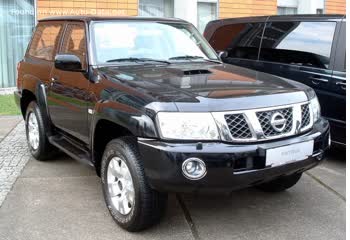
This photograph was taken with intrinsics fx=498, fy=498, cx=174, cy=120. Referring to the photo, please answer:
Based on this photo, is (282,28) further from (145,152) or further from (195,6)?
(195,6)

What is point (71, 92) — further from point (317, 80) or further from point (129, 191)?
point (317, 80)

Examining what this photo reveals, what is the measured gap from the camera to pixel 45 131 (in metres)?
5.68

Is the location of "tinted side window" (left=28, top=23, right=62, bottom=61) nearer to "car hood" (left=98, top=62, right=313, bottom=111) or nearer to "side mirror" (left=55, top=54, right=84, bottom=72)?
"side mirror" (left=55, top=54, right=84, bottom=72)

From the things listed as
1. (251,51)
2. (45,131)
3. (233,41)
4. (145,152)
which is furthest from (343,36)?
(45,131)

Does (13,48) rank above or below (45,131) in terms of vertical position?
above

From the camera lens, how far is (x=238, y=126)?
3545 mm

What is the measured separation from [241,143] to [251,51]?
3.56m

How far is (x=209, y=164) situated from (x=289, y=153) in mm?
677

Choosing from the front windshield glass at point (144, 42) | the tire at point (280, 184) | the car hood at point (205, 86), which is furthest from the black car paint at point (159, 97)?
the tire at point (280, 184)

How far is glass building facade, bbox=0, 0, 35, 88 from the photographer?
1125 centimetres

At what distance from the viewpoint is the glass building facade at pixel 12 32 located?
11.2m

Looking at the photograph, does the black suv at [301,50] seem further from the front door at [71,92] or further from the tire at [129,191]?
the tire at [129,191]

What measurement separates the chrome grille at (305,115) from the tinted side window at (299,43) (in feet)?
6.47

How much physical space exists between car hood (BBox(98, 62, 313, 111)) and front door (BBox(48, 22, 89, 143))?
328 mm
